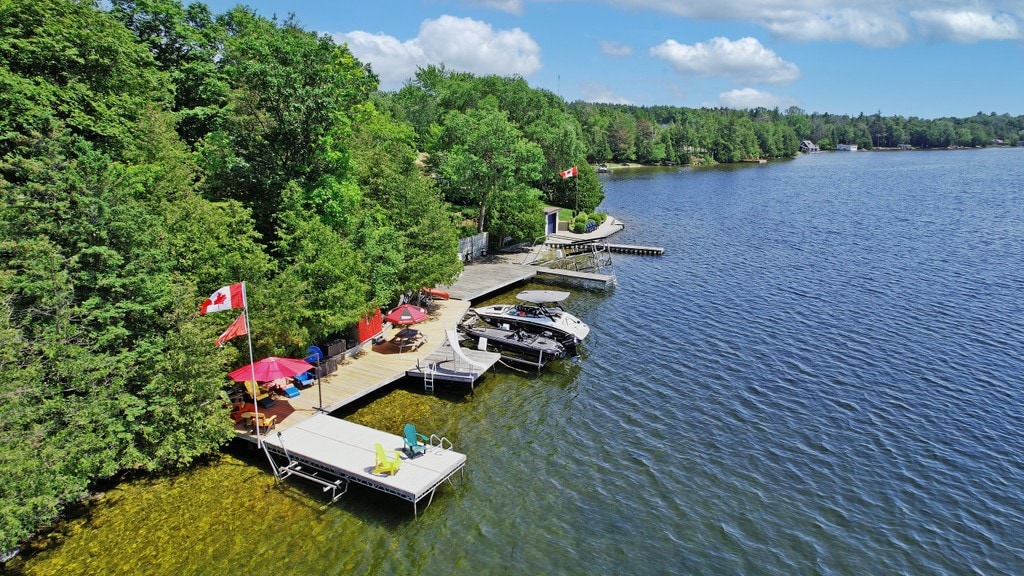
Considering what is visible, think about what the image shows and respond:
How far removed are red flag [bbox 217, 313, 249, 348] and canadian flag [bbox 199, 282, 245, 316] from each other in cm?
89

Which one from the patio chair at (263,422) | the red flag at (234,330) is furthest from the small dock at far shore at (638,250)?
the red flag at (234,330)

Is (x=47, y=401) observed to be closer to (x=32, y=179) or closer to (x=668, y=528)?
(x=32, y=179)

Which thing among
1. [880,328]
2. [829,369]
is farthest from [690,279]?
[829,369]

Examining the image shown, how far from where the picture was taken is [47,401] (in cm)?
1576

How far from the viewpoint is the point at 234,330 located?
20.2m

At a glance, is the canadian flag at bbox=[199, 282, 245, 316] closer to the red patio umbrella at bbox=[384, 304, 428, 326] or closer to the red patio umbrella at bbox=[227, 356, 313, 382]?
the red patio umbrella at bbox=[227, 356, 313, 382]

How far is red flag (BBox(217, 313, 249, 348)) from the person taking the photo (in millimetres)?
20016

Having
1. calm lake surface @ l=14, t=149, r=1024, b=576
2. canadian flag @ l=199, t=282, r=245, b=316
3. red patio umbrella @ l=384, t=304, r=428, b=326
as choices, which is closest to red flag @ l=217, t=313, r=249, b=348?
canadian flag @ l=199, t=282, r=245, b=316

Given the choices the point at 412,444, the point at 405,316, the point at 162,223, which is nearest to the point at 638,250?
the point at 405,316

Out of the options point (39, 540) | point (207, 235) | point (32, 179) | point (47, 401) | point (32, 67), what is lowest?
point (39, 540)

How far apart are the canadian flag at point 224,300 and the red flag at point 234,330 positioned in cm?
89

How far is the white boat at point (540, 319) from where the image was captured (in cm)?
3175

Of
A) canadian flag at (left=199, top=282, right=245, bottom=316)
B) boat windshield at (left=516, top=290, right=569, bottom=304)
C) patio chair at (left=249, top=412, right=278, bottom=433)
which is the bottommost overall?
patio chair at (left=249, top=412, right=278, bottom=433)

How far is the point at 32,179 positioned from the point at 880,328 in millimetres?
41441
